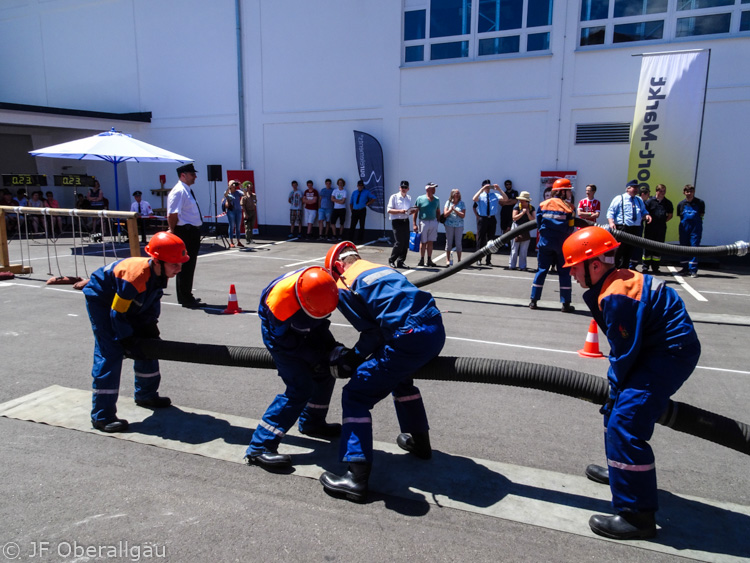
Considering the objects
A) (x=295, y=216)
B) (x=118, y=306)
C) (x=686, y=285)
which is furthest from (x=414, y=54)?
(x=118, y=306)

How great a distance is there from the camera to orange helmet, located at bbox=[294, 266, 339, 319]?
3.34 m

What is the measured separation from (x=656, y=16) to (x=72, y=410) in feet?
53.0

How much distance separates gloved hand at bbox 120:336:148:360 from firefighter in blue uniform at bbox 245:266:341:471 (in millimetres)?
1319

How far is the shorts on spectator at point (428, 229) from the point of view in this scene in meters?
12.3

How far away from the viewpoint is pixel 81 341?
6797mm

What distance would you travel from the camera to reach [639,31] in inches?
572

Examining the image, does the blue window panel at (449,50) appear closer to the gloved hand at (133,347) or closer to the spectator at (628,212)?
the spectator at (628,212)

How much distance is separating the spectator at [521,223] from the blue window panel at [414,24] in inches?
302

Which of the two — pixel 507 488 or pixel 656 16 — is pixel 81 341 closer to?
pixel 507 488

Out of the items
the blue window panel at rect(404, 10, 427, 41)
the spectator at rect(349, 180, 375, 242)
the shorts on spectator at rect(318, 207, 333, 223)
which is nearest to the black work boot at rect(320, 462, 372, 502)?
the spectator at rect(349, 180, 375, 242)

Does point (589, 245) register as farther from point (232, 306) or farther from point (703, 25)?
point (703, 25)

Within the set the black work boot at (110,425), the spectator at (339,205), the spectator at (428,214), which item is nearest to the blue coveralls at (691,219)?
the spectator at (428,214)

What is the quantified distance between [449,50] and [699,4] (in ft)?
21.9

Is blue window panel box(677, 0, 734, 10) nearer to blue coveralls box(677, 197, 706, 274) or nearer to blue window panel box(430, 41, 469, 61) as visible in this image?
blue coveralls box(677, 197, 706, 274)
